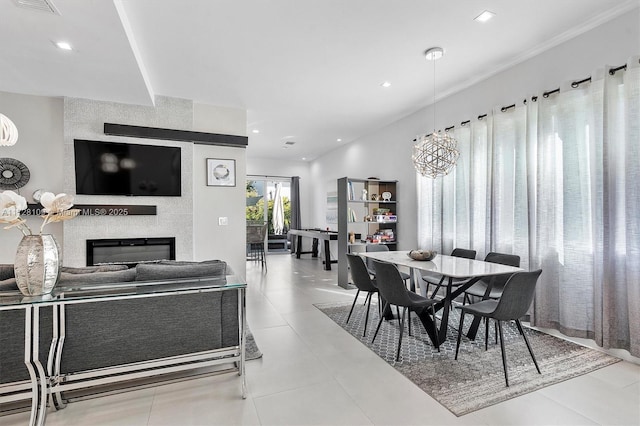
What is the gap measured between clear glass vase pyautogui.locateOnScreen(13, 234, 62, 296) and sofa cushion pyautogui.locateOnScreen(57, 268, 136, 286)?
21 cm

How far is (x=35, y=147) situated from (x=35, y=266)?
3.35 meters

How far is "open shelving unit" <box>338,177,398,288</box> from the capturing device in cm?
545

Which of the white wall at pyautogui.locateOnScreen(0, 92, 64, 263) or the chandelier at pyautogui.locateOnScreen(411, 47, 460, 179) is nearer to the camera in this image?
the chandelier at pyautogui.locateOnScreen(411, 47, 460, 179)

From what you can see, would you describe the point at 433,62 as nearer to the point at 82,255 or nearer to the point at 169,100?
the point at 169,100

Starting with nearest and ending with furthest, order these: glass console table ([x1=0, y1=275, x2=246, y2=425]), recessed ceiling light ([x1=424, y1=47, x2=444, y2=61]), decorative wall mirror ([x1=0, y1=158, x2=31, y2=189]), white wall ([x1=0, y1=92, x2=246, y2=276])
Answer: glass console table ([x1=0, y1=275, x2=246, y2=425]), recessed ceiling light ([x1=424, y1=47, x2=444, y2=61]), decorative wall mirror ([x1=0, y1=158, x2=31, y2=189]), white wall ([x1=0, y1=92, x2=246, y2=276])

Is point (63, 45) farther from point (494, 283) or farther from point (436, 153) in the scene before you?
point (494, 283)

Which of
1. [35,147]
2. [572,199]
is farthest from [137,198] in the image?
[572,199]

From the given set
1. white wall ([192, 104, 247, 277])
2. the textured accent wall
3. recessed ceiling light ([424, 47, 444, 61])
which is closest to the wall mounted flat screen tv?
the textured accent wall

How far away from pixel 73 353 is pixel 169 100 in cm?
375

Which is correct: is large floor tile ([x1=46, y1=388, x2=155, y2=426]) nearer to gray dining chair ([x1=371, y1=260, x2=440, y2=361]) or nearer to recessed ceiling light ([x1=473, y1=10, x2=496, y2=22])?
gray dining chair ([x1=371, y1=260, x2=440, y2=361])

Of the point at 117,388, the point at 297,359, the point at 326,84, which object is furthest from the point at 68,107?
the point at 297,359

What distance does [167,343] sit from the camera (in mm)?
2213

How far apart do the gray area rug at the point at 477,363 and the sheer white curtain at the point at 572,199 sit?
29cm

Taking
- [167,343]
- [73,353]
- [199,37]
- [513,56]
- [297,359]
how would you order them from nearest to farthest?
1. [73,353]
2. [167,343]
3. [297,359]
4. [199,37]
5. [513,56]
